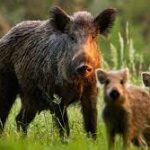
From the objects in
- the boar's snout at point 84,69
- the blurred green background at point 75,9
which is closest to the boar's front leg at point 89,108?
the boar's snout at point 84,69

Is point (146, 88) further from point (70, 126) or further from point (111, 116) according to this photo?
point (70, 126)

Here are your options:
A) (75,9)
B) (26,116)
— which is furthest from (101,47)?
(26,116)

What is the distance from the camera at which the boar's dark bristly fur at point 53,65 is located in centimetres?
1277

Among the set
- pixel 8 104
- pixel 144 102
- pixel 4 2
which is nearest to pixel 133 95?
pixel 144 102

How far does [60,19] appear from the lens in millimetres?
13297

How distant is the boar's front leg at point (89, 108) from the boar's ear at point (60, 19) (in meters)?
0.96

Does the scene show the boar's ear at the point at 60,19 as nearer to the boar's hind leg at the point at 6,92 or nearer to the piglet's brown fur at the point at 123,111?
the boar's hind leg at the point at 6,92

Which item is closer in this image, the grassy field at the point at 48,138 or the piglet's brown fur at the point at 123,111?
the grassy field at the point at 48,138

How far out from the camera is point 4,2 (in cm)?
3192

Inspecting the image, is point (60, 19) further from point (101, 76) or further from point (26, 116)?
point (101, 76)

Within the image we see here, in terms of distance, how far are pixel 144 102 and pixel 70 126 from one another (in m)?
2.58

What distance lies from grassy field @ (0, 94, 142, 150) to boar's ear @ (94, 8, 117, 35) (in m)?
1.29

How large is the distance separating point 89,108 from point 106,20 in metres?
1.23

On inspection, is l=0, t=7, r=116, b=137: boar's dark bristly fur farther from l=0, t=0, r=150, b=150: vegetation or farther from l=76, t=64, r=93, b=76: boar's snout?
l=0, t=0, r=150, b=150: vegetation
